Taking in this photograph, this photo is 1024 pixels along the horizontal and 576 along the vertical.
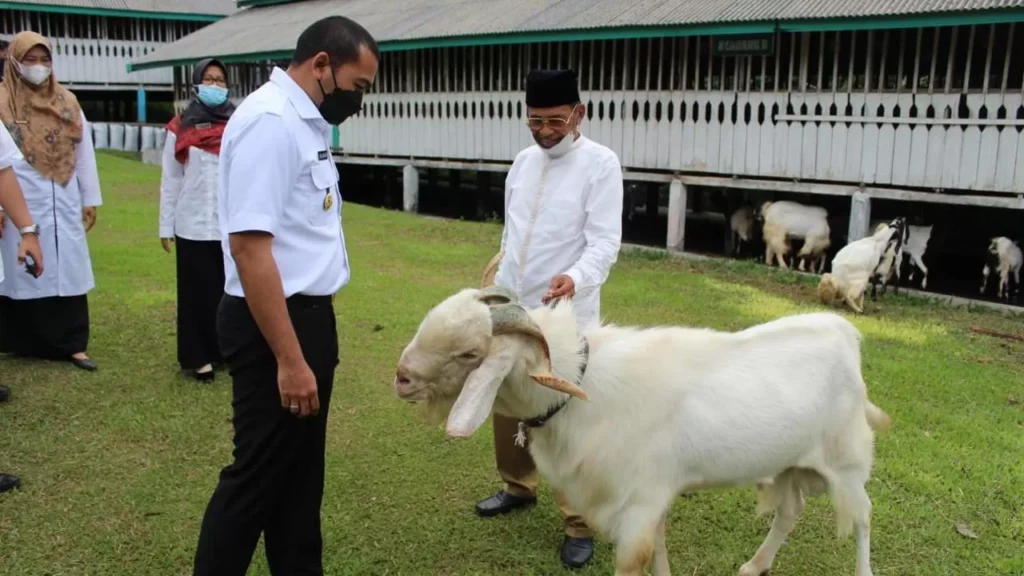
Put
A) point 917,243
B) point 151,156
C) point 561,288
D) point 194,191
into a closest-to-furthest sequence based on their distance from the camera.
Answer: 1. point 561,288
2. point 194,191
3. point 917,243
4. point 151,156

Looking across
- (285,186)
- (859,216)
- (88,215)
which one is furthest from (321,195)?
(859,216)

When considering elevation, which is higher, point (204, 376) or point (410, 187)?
point (410, 187)

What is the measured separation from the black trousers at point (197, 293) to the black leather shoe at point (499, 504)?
246cm

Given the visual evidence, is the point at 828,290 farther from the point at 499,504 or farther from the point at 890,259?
the point at 499,504

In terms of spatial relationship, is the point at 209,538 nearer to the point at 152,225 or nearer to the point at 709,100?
the point at 709,100

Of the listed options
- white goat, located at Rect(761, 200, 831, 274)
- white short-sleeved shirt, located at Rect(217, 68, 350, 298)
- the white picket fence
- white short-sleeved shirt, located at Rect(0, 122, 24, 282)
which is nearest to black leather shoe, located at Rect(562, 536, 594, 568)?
white short-sleeved shirt, located at Rect(217, 68, 350, 298)

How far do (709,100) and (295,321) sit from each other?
9.33 metres

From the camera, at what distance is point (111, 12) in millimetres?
23703

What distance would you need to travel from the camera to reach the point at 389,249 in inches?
449

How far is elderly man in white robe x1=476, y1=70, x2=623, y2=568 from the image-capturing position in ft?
11.3

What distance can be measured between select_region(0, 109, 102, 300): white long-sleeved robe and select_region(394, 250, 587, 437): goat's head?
4.08m

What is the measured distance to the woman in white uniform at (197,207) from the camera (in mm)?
5367

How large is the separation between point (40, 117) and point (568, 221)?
3.89 metres

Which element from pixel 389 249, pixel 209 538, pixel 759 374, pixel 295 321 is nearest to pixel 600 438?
pixel 759 374
